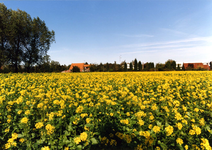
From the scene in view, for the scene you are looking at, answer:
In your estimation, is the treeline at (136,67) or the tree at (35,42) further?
the treeline at (136,67)

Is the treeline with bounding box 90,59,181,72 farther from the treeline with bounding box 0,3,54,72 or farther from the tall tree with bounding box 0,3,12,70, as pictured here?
the tall tree with bounding box 0,3,12,70

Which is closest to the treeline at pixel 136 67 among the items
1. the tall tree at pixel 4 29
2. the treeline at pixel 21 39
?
the treeline at pixel 21 39

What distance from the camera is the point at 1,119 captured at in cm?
387

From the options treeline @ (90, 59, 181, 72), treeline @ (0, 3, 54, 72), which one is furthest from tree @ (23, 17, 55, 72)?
treeline @ (90, 59, 181, 72)

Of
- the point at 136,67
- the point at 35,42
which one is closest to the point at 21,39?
the point at 35,42

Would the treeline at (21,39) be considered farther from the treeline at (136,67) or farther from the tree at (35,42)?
the treeline at (136,67)

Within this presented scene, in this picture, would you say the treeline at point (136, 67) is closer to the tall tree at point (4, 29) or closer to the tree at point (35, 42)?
the tree at point (35, 42)

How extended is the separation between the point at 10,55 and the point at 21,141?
34.2 m

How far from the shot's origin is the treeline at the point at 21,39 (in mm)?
26484

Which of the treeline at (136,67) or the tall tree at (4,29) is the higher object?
the tall tree at (4,29)

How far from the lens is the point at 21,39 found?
30.4 m

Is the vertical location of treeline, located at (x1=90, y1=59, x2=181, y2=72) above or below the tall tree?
below

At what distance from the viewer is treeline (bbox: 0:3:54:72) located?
2648 cm

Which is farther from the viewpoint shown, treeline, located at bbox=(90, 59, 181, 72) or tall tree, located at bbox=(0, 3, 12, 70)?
treeline, located at bbox=(90, 59, 181, 72)
